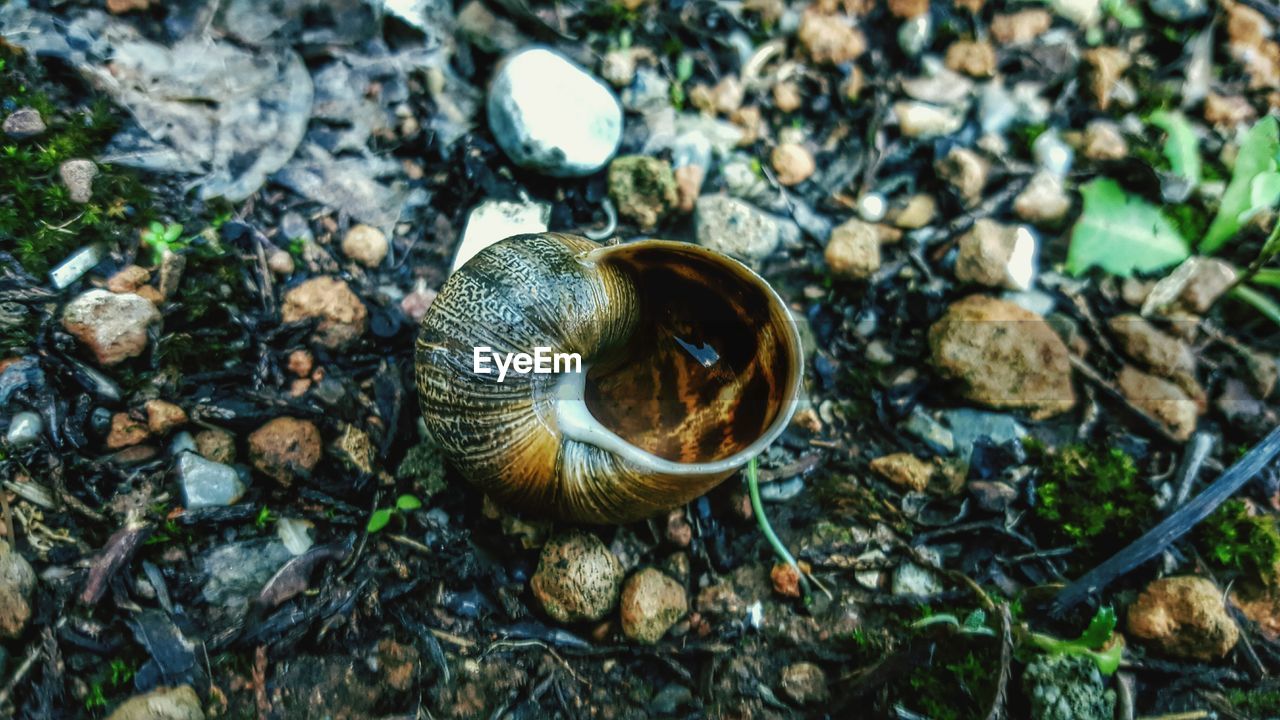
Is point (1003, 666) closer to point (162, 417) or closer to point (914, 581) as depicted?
point (914, 581)

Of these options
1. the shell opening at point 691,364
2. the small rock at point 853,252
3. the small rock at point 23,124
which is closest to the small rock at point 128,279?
the small rock at point 23,124

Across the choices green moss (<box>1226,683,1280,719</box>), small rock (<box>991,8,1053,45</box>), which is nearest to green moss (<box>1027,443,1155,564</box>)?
green moss (<box>1226,683,1280,719</box>)

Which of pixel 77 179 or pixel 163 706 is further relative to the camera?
pixel 77 179

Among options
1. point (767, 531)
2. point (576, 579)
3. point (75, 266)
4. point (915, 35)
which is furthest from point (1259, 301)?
point (75, 266)

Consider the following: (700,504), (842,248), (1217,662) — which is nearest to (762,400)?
(700,504)

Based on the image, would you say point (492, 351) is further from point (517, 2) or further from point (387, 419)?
point (517, 2)
